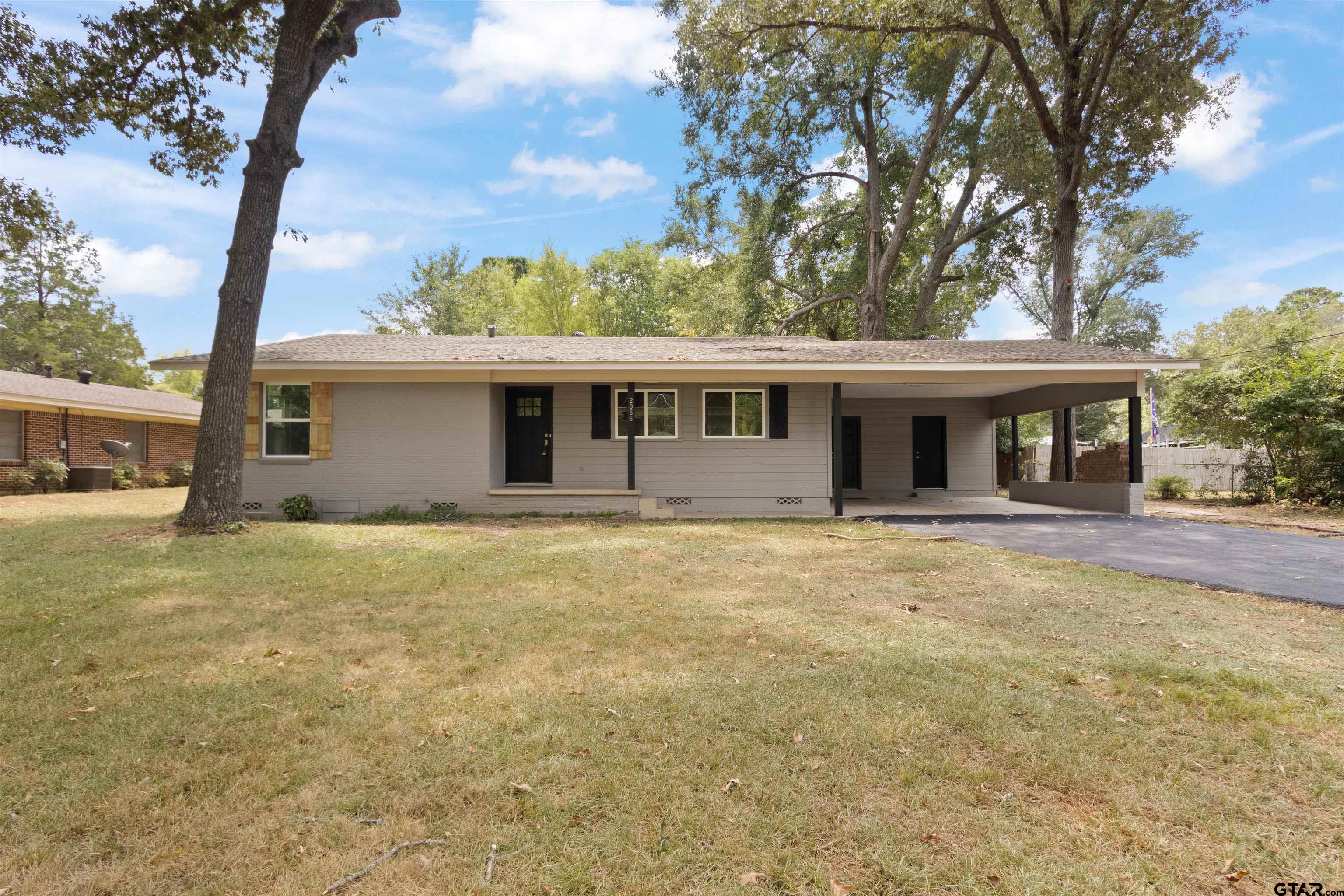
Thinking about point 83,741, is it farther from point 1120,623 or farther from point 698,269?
point 698,269

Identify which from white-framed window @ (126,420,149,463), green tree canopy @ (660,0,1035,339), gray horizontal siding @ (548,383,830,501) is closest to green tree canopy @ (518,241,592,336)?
green tree canopy @ (660,0,1035,339)

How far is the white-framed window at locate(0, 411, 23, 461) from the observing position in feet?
51.1

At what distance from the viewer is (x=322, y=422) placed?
436 inches

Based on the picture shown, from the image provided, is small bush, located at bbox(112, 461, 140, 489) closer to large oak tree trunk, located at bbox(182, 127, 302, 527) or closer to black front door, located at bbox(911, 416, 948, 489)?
large oak tree trunk, located at bbox(182, 127, 302, 527)

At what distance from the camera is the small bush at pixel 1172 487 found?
51.4 feet

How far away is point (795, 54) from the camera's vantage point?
19.4 meters

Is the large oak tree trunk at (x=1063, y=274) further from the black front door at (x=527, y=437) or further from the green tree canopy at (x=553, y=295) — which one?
the green tree canopy at (x=553, y=295)

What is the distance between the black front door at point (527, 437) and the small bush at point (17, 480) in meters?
12.4

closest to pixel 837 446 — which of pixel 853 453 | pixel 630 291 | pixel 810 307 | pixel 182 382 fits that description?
pixel 853 453

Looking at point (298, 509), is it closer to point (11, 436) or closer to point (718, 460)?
point (718, 460)

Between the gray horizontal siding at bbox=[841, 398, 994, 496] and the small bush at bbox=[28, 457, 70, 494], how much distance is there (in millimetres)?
19722

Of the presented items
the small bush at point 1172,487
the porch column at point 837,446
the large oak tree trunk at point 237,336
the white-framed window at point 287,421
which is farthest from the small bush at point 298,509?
the small bush at point 1172,487

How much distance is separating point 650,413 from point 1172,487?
13.4 m

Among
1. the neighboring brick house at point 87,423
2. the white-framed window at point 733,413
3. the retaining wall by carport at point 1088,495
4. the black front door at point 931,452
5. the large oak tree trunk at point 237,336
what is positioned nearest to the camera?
the large oak tree trunk at point 237,336
